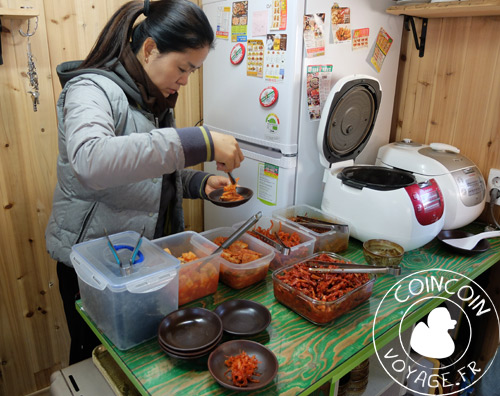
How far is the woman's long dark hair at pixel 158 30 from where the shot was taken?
46.5 inches

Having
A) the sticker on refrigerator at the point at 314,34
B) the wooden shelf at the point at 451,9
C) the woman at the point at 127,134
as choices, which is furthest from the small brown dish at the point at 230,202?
the wooden shelf at the point at 451,9

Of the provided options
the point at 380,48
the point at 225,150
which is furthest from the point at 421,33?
the point at 225,150

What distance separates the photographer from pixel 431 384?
187 centimetres

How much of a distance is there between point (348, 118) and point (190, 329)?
1041mm

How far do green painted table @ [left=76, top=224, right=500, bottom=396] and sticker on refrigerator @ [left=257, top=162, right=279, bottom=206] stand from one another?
460 millimetres

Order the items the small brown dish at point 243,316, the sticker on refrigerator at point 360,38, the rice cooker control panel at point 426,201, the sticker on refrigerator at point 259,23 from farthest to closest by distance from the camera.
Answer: the sticker on refrigerator at point 360,38 < the sticker on refrigerator at point 259,23 < the rice cooker control panel at point 426,201 < the small brown dish at point 243,316

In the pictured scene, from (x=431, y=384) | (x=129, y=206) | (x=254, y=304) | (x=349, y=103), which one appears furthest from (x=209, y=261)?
(x=431, y=384)

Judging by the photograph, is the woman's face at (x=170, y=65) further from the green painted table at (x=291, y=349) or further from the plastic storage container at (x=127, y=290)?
the green painted table at (x=291, y=349)

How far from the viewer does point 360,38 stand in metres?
1.73

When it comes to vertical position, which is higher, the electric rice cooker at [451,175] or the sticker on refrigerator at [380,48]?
the sticker on refrigerator at [380,48]

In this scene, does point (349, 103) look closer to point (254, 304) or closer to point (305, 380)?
point (254, 304)

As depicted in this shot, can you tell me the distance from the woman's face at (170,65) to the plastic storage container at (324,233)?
646mm

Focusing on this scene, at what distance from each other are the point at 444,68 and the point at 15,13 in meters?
1.71

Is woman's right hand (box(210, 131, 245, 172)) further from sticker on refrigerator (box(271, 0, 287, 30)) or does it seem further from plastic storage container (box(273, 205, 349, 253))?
sticker on refrigerator (box(271, 0, 287, 30))
